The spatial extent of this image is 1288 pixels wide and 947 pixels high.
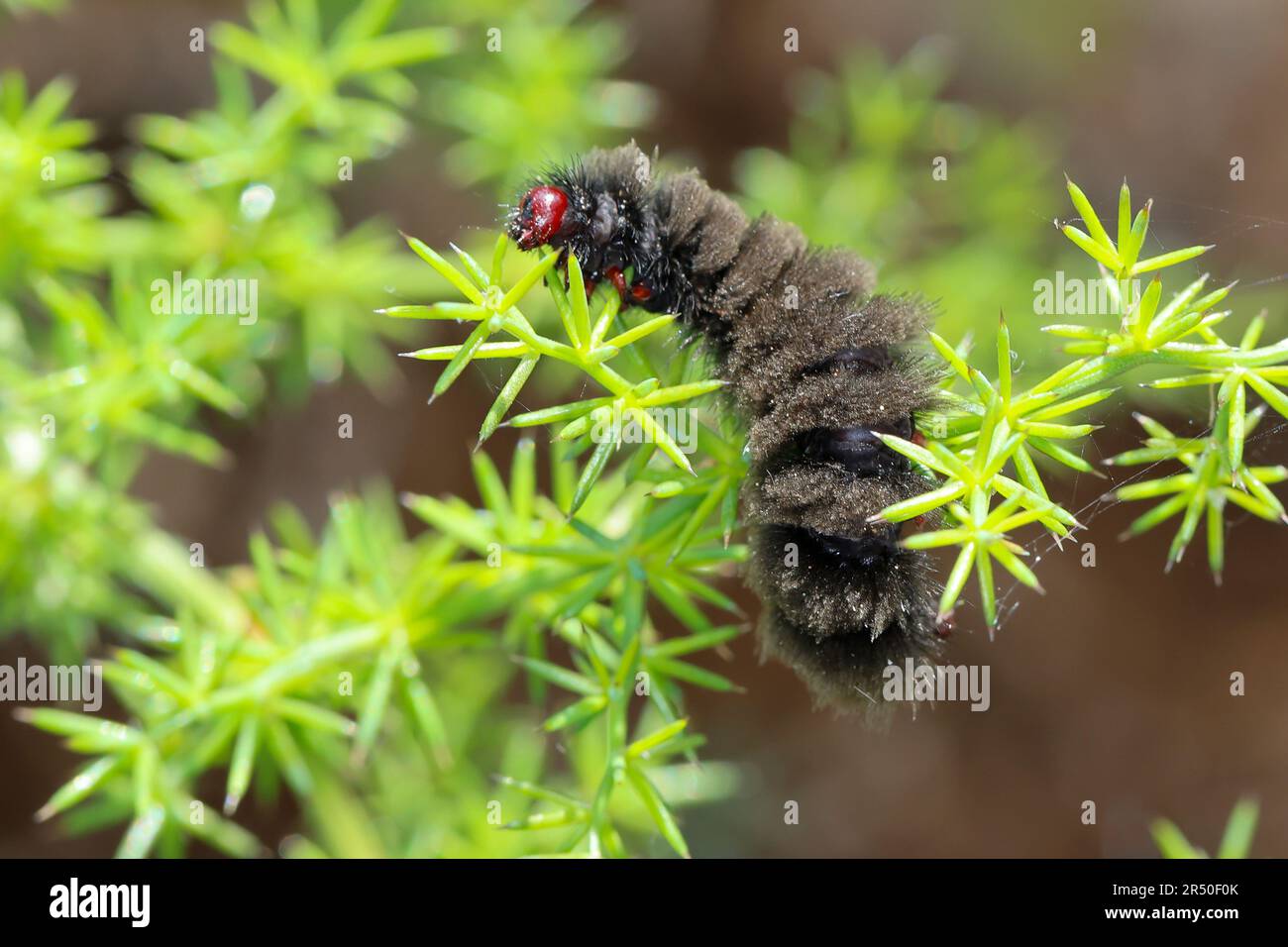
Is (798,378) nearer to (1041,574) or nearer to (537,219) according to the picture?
(537,219)

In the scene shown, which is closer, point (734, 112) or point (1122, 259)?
point (1122, 259)

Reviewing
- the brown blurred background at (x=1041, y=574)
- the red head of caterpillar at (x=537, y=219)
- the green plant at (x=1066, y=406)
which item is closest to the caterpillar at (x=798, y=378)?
the red head of caterpillar at (x=537, y=219)

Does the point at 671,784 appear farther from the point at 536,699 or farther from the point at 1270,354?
the point at 1270,354

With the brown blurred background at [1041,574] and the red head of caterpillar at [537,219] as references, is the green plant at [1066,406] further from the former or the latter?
the brown blurred background at [1041,574]

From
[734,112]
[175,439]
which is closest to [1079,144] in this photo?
[734,112]

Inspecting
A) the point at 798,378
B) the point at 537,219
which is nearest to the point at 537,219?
the point at 537,219
